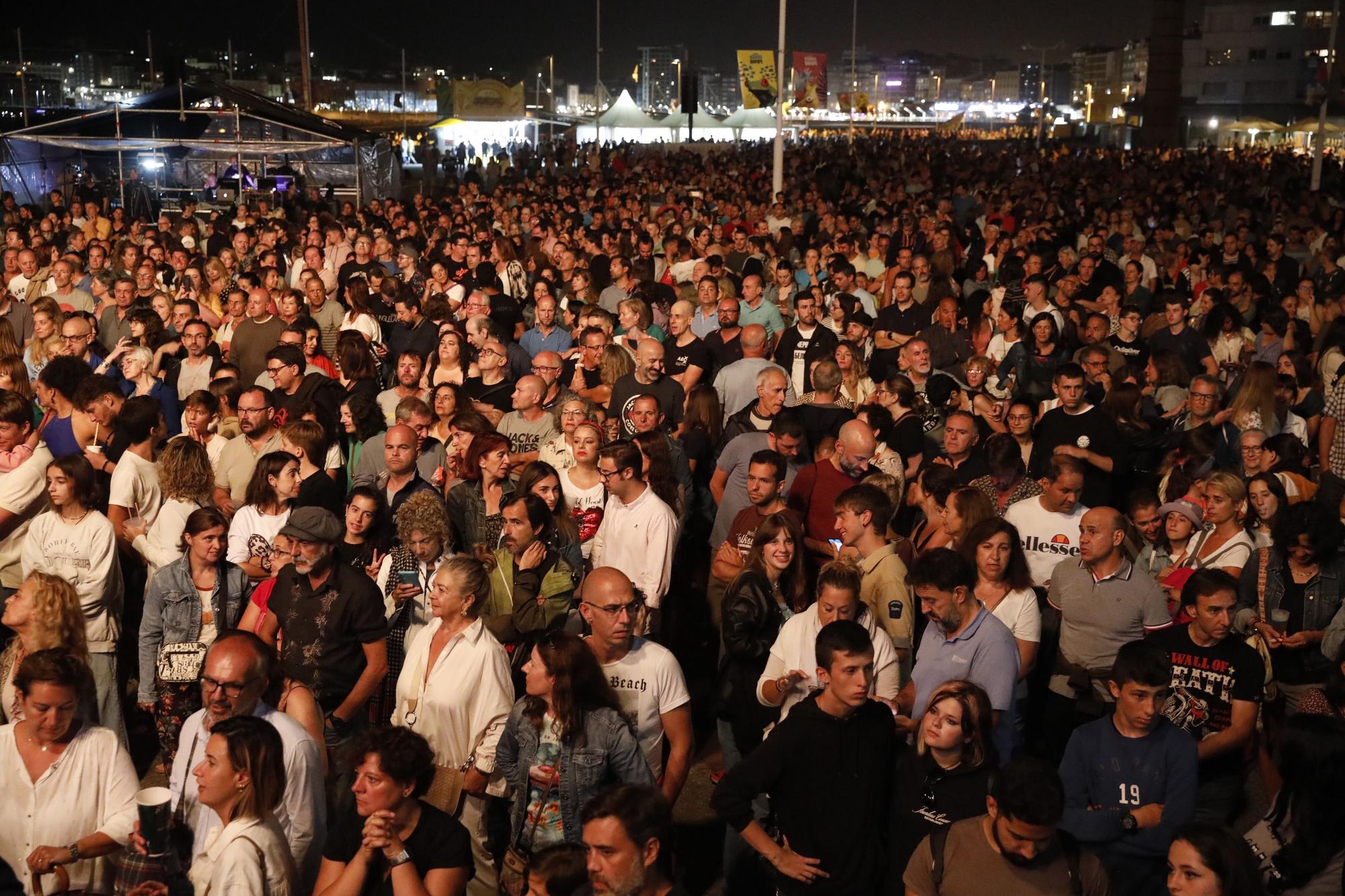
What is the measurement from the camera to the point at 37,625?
5.03 meters

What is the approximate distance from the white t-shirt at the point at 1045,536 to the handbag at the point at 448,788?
302 centimetres

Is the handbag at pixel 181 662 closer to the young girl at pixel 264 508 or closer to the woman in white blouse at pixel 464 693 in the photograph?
the young girl at pixel 264 508

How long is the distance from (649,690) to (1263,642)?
9.06 ft

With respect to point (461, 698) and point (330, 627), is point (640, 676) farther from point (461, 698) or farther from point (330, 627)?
point (330, 627)

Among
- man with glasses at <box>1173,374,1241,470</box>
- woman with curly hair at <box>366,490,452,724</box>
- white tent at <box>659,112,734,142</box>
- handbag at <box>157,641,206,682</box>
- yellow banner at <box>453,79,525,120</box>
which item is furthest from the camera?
white tent at <box>659,112,734,142</box>

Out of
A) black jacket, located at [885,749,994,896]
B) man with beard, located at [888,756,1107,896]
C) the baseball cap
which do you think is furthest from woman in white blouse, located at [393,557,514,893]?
man with beard, located at [888,756,1107,896]

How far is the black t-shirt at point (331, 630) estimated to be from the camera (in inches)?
213

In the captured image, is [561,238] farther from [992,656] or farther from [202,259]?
[992,656]

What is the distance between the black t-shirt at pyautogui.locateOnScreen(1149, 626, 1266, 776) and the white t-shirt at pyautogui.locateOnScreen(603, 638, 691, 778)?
192cm

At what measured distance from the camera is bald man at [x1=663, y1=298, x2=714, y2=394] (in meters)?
9.71

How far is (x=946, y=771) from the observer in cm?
421

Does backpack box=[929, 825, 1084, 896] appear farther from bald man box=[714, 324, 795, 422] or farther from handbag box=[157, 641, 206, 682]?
bald man box=[714, 324, 795, 422]

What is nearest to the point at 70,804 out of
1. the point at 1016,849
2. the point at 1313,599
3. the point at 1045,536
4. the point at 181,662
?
the point at 181,662

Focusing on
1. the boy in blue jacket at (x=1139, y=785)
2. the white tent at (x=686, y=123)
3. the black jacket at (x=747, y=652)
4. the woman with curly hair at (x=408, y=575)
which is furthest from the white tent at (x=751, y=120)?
the boy in blue jacket at (x=1139, y=785)
